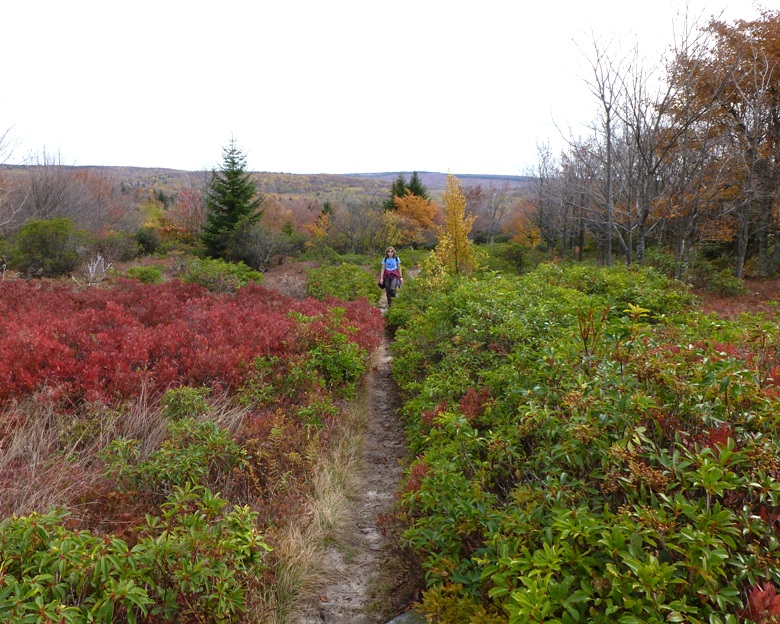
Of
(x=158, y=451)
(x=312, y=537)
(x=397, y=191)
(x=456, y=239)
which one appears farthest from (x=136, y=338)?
(x=397, y=191)

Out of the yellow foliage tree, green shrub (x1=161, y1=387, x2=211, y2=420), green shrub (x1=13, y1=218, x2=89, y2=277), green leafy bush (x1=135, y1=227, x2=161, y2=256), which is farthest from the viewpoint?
green leafy bush (x1=135, y1=227, x2=161, y2=256)

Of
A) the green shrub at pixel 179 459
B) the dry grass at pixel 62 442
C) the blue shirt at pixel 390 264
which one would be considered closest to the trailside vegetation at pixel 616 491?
the green shrub at pixel 179 459

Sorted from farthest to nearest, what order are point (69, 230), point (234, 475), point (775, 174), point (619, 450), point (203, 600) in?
point (775, 174), point (69, 230), point (234, 475), point (203, 600), point (619, 450)

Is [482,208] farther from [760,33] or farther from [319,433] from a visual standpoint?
[319,433]

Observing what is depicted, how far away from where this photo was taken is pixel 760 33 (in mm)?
13977

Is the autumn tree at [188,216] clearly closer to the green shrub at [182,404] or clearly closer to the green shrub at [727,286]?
the green shrub at [727,286]

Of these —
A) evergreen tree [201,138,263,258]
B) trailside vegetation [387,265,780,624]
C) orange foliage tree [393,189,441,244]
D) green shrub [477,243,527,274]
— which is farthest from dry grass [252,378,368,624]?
orange foliage tree [393,189,441,244]

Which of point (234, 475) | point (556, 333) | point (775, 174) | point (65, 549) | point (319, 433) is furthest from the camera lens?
point (775, 174)

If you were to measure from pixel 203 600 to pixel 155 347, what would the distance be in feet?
10.8

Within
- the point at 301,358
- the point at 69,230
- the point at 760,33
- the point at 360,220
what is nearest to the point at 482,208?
the point at 360,220

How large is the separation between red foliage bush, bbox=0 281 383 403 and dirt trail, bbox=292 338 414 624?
1.70 metres

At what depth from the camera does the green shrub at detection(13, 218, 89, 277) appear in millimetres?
12352

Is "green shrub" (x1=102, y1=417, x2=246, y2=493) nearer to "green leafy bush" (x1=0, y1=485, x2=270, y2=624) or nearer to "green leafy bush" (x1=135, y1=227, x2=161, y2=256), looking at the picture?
"green leafy bush" (x1=0, y1=485, x2=270, y2=624)

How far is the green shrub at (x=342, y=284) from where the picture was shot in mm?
10523
